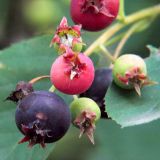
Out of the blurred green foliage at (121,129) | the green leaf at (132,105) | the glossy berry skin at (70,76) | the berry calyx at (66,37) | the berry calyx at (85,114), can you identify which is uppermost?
the berry calyx at (66,37)

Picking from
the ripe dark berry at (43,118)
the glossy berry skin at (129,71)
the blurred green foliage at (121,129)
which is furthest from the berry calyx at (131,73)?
the blurred green foliage at (121,129)

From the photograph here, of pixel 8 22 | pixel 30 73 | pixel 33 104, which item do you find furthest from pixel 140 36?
pixel 33 104

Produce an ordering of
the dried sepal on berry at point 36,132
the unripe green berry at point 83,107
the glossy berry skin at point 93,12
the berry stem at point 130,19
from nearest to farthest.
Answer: the dried sepal on berry at point 36,132 → the unripe green berry at point 83,107 → the glossy berry skin at point 93,12 → the berry stem at point 130,19

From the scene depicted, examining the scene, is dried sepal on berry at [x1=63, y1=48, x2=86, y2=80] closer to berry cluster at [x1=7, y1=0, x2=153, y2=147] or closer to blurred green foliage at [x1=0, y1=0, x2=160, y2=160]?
berry cluster at [x1=7, y1=0, x2=153, y2=147]

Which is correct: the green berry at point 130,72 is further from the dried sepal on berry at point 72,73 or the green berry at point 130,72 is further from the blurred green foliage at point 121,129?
the blurred green foliage at point 121,129

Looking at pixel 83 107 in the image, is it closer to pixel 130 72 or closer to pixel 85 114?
pixel 85 114

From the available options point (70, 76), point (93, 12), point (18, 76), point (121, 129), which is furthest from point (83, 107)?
point (121, 129)

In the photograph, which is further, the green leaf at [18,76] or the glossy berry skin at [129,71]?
the green leaf at [18,76]

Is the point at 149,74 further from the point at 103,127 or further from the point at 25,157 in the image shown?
the point at 103,127
